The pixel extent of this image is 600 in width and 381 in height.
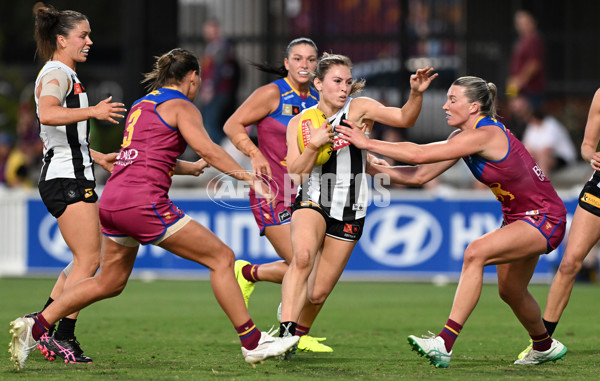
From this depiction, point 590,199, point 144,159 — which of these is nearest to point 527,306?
point 590,199

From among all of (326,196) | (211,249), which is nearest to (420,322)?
(326,196)

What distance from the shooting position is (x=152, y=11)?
674 inches

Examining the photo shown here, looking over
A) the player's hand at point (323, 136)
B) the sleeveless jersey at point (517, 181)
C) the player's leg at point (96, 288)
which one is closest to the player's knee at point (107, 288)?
the player's leg at point (96, 288)

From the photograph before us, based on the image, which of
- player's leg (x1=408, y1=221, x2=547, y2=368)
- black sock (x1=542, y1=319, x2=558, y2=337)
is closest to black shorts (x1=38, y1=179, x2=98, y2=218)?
player's leg (x1=408, y1=221, x2=547, y2=368)

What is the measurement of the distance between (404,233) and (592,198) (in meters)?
6.56

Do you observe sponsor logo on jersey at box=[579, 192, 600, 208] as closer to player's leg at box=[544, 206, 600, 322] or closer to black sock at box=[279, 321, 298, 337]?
player's leg at box=[544, 206, 600, 322]

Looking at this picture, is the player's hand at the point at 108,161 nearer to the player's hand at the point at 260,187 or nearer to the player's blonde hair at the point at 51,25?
the player's blonde hair at the point at 51,25

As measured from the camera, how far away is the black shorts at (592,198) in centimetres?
810

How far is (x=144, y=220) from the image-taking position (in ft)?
22.8

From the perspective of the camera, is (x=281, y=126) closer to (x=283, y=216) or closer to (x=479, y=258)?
(x=283, y=216)

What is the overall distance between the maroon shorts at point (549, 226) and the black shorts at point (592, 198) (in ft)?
2.76

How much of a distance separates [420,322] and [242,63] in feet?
26.8

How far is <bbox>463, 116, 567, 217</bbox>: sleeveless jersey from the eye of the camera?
7.29 m

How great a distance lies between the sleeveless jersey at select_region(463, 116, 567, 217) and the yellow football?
3.31 ft
